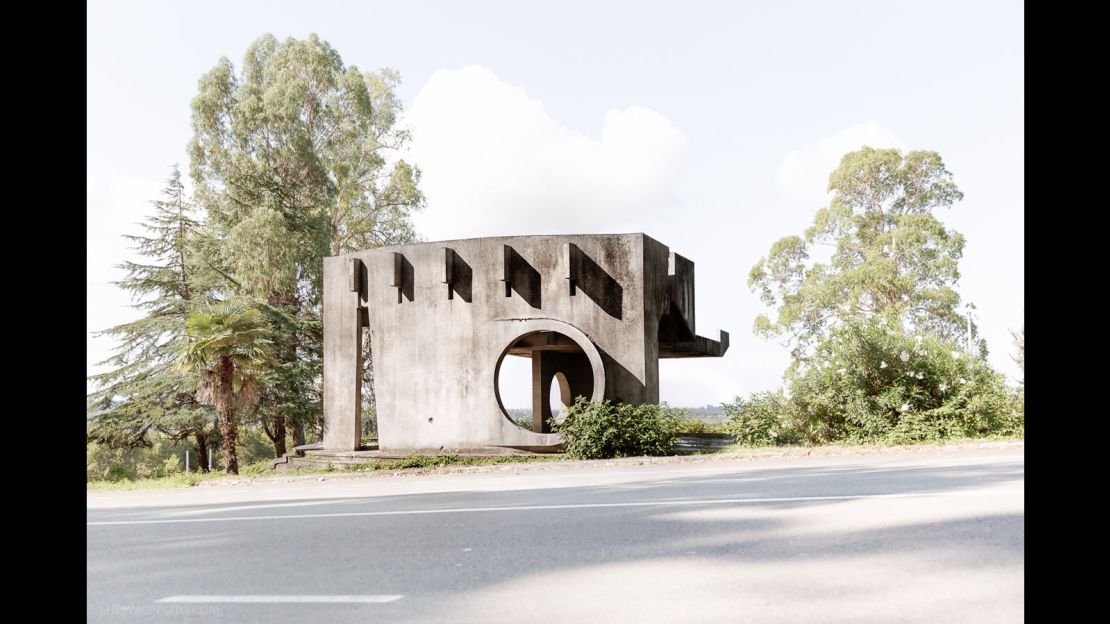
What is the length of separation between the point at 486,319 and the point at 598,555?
39.5ft

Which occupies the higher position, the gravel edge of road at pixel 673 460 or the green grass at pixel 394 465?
the gravel edge of road at pixel 673 460

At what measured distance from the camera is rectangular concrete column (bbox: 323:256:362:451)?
1977 centimetres

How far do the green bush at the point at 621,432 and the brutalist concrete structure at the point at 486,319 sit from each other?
67 centimetres

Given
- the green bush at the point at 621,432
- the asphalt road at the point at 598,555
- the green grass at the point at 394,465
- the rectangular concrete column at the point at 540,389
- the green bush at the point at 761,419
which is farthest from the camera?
the rectangular concrete column at the point at 540,389

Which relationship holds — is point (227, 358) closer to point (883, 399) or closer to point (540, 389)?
point (540, 389)

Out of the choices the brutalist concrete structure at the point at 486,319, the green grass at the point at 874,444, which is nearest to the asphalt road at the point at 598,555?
the green grass at the point at 874,444

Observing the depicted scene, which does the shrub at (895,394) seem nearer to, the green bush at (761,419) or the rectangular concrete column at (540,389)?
the green bush at (761,419)

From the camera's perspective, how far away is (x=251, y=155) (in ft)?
111

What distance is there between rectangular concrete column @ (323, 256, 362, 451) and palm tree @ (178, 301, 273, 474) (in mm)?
1867

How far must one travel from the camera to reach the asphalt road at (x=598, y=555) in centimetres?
480
